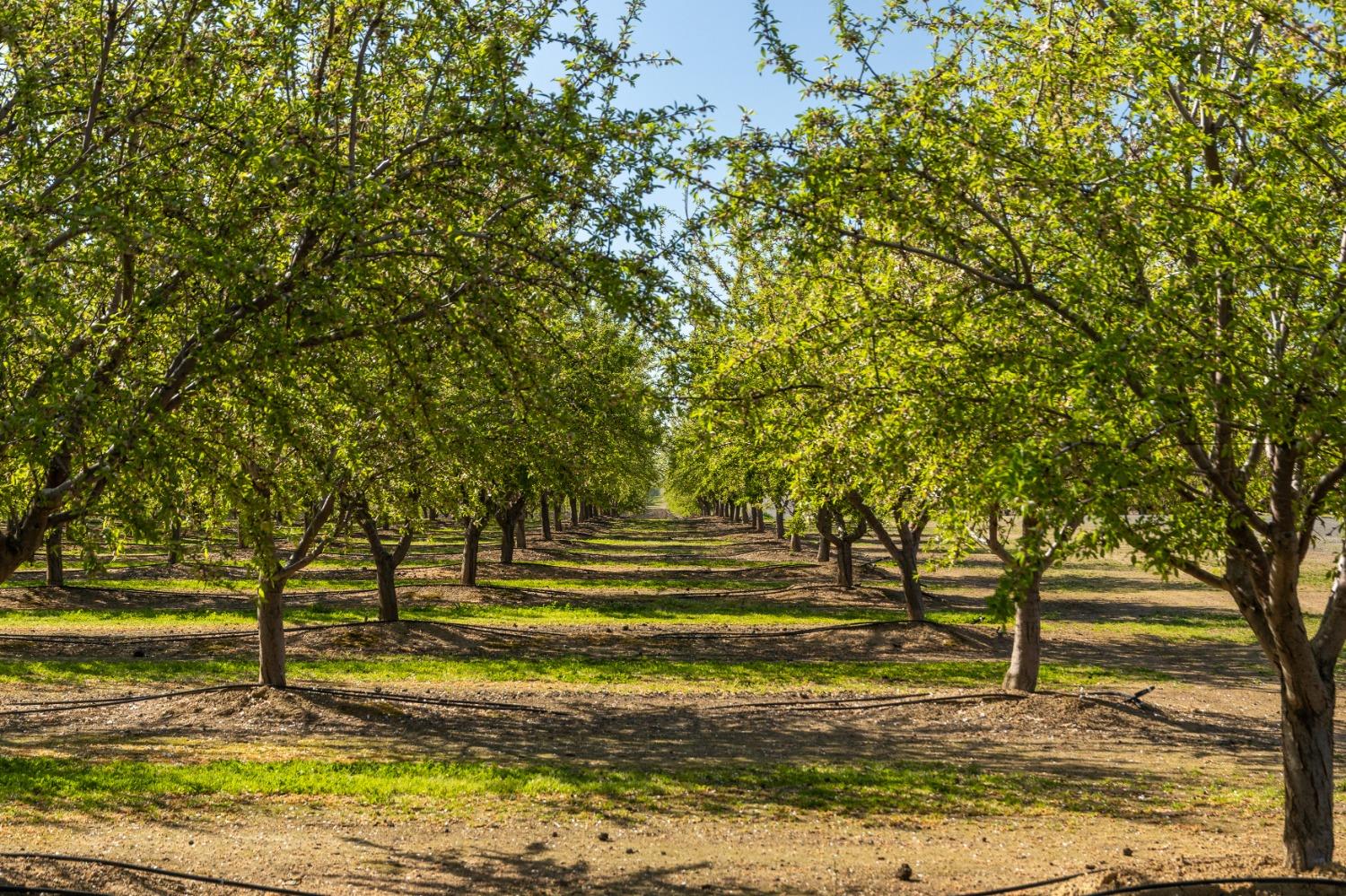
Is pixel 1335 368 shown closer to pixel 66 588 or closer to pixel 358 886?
pixel 358 886

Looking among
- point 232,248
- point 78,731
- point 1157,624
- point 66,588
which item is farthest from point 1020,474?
point 66,588

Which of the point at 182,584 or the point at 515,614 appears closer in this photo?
the point at 515,614

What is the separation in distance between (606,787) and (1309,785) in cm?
749

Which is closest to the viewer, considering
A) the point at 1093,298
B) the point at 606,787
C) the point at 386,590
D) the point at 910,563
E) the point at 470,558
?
the point at 1093,298

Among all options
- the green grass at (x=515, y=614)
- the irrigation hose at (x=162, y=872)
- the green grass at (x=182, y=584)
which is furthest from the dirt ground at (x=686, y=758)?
the green grass at (x=182, y=584)

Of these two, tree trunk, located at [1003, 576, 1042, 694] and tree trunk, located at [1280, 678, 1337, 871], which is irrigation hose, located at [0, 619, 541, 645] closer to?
tree trunk, located at [1003, 576, 1042, 694]

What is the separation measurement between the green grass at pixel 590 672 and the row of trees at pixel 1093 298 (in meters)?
12.2

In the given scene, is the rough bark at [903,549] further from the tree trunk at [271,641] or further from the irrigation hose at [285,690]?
the tree trunk at [271,641]

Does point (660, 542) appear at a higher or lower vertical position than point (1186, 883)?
lower

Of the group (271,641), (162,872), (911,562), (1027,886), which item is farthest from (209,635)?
(1027,886)

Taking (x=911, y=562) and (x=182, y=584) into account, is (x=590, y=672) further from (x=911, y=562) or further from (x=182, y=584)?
(x=182, y=584)

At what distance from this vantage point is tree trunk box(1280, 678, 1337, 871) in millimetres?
9414

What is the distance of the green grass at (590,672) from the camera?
2080 centimetres

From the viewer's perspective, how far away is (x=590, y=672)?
2272 centimetres
